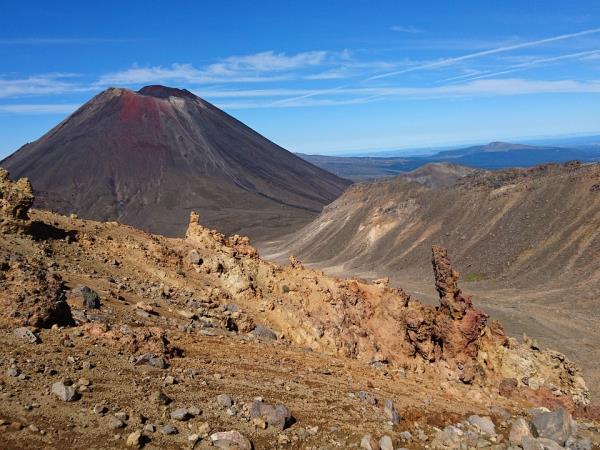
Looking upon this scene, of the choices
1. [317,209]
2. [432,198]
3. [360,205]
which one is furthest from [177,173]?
[432,198]

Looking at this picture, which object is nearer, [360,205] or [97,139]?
[360,205]

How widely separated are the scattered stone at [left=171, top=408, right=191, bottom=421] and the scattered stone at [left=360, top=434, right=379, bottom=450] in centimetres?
252

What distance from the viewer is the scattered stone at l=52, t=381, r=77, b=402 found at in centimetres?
714

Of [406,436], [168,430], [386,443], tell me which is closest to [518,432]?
[406,436]

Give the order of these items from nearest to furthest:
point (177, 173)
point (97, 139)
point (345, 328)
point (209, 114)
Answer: point (345, 328) < point (177, 173) < point (97, 139) < point (209, 114)

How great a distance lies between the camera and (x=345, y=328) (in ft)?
52.3

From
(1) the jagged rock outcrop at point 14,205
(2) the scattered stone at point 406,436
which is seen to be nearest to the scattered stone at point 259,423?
(2) the scattered stone at point 406,436

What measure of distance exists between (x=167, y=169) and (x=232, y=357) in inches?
4700

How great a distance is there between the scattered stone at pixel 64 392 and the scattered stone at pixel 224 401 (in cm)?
204

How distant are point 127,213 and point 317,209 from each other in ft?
126

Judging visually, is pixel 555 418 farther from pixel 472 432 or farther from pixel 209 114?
pixel 209 114

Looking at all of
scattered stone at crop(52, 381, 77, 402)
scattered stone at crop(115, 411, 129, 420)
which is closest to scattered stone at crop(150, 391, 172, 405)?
scattered stone at crop(115, 411, 129, 420)

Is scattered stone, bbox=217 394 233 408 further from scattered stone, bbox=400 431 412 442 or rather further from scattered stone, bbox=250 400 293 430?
scattered stone, bbox=400 431 412 442

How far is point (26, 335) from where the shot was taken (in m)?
8.35
